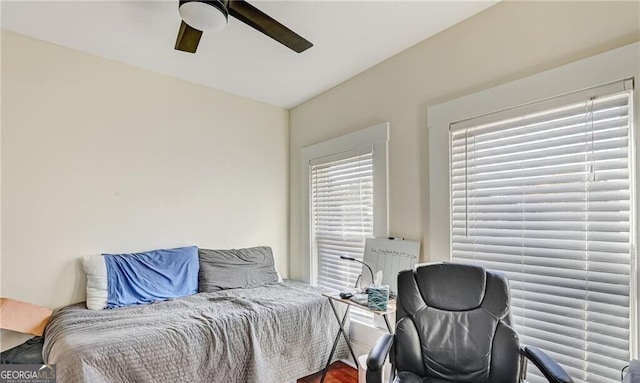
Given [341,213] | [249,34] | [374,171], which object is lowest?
[341,213]

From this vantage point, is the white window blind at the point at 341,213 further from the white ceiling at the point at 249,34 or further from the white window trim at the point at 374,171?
the white ceiling at the point at 249,34

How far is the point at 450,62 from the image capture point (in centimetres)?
227

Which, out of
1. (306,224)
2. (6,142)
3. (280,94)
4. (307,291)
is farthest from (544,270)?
(6,142)

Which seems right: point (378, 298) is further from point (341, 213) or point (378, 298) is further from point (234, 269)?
point (234, 269)

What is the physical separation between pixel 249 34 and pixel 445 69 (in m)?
1.42

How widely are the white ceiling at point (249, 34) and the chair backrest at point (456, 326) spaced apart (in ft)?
5.32

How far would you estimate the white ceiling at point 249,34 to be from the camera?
6.71 feet

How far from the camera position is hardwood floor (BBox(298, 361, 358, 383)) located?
259 cm

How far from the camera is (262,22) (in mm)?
1825

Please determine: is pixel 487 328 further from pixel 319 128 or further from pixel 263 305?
pixel 319 128

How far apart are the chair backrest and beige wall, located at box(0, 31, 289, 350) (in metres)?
2.15

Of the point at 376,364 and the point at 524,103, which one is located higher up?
the point at 524,103

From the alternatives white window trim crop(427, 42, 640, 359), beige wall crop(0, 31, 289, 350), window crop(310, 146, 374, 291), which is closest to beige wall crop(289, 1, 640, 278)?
white window trim crop(427, 42, 640, 359)

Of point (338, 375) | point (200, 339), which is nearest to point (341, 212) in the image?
point (338, 375)
